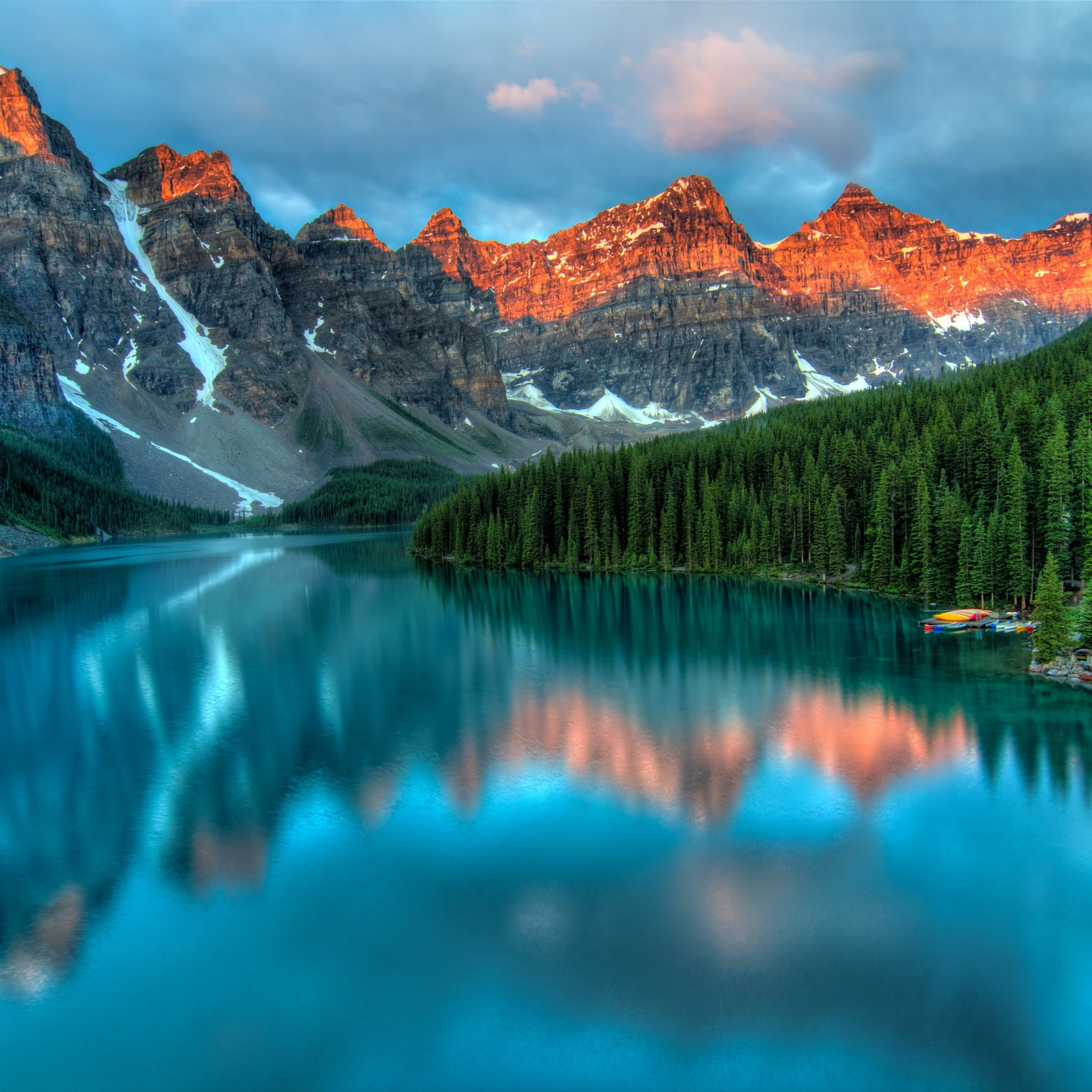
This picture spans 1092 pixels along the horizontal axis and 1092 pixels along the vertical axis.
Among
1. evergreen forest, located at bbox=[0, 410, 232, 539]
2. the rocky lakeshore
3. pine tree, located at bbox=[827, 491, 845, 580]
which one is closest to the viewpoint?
the rocky lakeshore

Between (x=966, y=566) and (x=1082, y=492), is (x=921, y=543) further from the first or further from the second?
(x=1082, y=492)

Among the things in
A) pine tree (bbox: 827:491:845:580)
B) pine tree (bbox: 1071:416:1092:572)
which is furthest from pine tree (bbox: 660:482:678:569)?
pine tree (bbox: 1071:416:1092:572)

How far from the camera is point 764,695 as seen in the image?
36.1 meters

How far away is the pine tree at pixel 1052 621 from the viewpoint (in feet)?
125

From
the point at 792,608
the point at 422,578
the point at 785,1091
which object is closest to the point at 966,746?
the point at 785,1091

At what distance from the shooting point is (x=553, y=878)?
1930 centimetres

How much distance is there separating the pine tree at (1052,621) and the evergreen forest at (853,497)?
10163mm

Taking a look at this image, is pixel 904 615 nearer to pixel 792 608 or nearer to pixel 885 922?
pixel 792 608

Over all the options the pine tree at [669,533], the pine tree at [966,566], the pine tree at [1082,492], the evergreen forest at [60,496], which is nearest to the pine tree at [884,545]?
the pine tree at [966,566]

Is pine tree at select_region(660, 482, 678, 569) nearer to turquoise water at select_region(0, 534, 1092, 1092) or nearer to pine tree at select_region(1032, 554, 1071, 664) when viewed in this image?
turquoise water at select_region(0, 534, 1092, 1092)

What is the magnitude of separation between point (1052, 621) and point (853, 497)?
43593 millimetres

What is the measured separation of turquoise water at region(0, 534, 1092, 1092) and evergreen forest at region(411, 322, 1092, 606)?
19.3m

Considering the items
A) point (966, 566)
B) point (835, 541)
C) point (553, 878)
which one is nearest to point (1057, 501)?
point (966, 566)

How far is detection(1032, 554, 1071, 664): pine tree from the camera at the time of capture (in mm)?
38125
